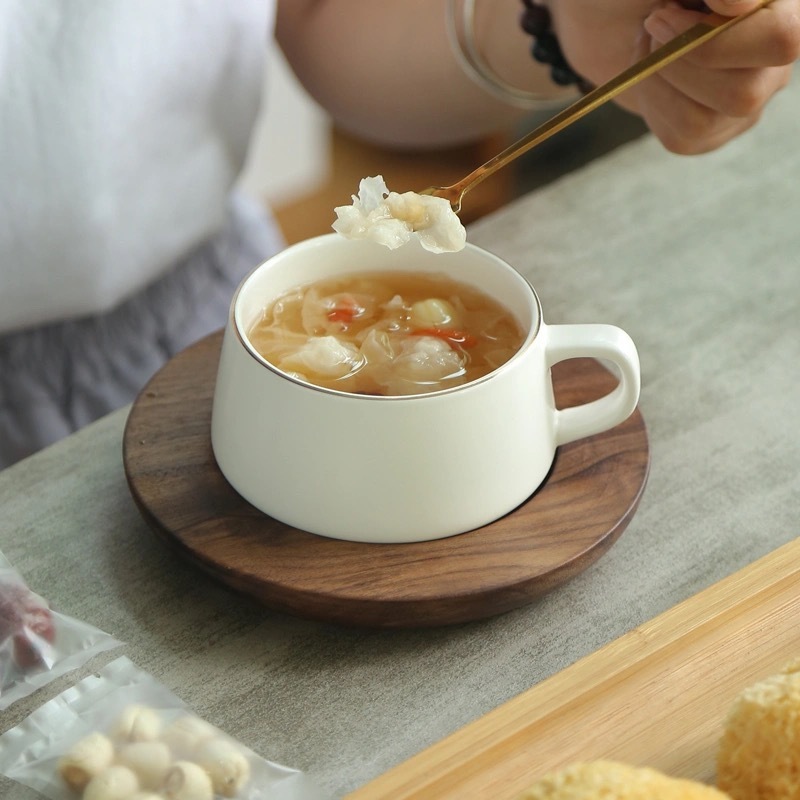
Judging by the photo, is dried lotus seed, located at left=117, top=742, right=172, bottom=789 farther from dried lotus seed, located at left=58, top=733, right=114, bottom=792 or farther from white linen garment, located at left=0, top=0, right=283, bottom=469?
white linen garment, located at left=0, top=0, right=283, bottom=469

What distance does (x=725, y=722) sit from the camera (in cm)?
49

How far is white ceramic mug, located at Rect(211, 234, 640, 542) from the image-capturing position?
0.58 m

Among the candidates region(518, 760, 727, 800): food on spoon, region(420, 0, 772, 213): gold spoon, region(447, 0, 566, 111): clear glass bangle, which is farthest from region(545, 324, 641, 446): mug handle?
region(447, 0, 566, 111): clear glass bangle

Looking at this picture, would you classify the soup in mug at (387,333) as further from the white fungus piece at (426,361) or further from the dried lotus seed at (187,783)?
the dried lotus seed at (187,783)

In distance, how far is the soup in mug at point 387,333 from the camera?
2.08 feet

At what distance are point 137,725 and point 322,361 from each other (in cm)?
23

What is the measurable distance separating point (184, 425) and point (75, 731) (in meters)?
0.23

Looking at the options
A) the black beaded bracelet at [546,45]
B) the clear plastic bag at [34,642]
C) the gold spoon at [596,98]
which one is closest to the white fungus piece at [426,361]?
the gold spoon at [596,98]

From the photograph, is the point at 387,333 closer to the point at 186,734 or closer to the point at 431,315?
the point at 431,315

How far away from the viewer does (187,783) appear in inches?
18.8

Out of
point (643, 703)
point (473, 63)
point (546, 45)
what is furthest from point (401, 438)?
point (473, 63)

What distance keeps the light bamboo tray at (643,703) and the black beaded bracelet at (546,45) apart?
1.88 feet

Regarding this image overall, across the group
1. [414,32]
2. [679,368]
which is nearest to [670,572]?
[679,368]

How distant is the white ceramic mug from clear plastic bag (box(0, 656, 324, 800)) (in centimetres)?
14
